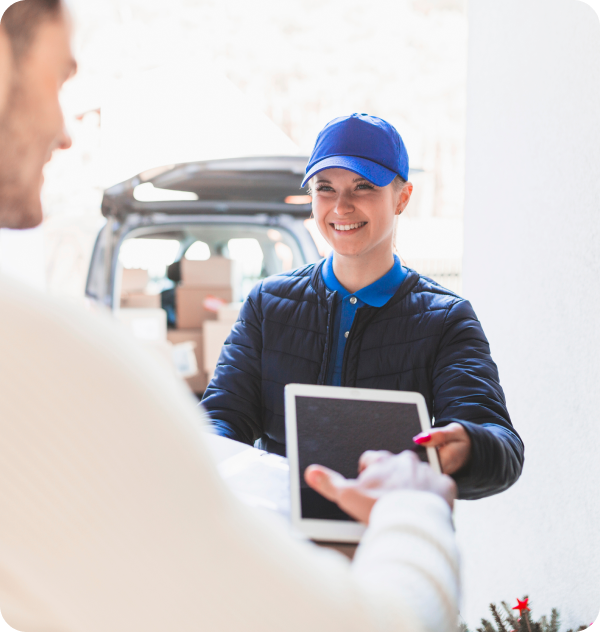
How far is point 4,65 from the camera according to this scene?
1.33 feet

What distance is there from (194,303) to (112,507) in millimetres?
4059

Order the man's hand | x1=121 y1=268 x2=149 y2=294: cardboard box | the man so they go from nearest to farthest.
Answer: the man → the man's hand → x1=121 y1=268 x2=149 y2=294: cardboard box

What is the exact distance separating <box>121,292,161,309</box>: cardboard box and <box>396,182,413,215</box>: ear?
2966 mm

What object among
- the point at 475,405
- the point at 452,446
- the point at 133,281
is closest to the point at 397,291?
the point at 475,405

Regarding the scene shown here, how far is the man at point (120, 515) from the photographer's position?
313mm

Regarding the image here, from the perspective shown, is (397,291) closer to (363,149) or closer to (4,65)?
(363,149)

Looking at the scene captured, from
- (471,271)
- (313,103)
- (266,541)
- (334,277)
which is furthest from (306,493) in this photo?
(313,103)

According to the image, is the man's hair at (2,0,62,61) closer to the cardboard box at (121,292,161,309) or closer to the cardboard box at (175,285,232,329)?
the cardboard box at (121,292,161,309)

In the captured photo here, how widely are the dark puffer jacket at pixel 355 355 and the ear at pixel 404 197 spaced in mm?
201

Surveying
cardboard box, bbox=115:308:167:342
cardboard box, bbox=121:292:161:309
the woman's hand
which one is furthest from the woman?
cardboard box, bbox=121:292:161:309

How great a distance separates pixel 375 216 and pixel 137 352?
1061 millimetres

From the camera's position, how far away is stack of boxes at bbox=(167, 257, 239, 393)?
165 inches

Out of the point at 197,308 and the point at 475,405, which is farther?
the point at 197,308

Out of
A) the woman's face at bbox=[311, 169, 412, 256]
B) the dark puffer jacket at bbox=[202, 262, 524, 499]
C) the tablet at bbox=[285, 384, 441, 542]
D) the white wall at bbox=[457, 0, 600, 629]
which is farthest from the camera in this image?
the white wall at bbox=[457, 0, 600, 629]
